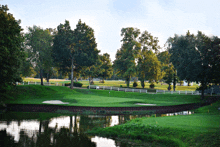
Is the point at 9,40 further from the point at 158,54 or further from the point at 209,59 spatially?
the point at 158,54

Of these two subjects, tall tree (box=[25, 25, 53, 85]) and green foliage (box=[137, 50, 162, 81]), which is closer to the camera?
tall tree (box=[25, 25, 53, 85])

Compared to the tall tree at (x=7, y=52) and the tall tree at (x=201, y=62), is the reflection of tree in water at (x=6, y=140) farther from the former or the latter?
the tall tree at (x=201, y=62)

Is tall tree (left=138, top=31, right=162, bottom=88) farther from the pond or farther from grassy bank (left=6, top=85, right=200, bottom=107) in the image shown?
the pond

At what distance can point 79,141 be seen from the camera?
57.9ft

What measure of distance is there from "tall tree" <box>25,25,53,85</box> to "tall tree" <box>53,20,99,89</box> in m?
2.54

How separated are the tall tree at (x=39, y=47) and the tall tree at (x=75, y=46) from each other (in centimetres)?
254

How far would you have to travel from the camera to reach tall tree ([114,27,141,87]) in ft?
231

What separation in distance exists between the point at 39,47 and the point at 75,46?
9.32 metres

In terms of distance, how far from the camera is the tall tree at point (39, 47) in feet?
210

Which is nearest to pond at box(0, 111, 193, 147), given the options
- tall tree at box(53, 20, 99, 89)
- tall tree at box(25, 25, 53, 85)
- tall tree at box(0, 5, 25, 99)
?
tall tree at box(0, 5, 25, 99)

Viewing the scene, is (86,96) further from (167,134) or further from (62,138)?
(167,134)

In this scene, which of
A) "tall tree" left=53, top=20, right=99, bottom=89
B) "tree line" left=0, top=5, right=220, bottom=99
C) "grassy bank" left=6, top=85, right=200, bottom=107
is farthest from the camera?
"tall tree" left=53, top=20, right=99, bottom=89

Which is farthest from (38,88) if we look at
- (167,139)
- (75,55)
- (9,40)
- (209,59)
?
(167,139)

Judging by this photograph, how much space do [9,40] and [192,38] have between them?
4414cm
